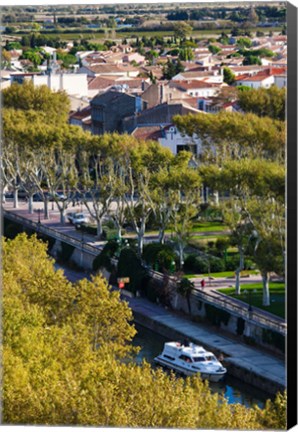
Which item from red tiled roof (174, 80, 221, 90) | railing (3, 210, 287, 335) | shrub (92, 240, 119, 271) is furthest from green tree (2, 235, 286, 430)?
red tiled roof (174, 80, 221, 90)

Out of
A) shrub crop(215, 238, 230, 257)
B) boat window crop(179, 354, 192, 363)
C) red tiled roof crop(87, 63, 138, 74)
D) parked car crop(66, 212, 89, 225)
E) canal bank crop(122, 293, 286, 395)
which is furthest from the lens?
red tiled roof crop(87, 63, 138, 74)

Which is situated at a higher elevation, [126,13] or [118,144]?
[126,13]

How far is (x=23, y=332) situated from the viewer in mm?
11234

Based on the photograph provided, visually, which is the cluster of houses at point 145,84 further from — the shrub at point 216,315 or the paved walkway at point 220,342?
the shrub at point 216,315

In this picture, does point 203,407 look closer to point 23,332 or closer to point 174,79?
point 23,332

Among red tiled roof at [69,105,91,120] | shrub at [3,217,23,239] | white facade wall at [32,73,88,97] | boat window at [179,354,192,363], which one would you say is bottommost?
shrub at [3,217,23,239]

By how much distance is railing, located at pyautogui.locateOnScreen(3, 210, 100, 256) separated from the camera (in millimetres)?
20109

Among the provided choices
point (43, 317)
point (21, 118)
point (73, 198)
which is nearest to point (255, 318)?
point (43, 317)

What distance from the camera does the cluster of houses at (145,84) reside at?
24547mm

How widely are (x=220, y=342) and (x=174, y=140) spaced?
27.0ft

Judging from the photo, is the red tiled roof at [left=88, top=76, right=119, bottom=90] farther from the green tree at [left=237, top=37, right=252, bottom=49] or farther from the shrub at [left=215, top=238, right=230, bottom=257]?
the shrub at [left=215, top=238, right=230, bottom=257]

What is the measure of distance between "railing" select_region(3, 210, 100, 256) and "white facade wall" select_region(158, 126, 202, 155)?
7.94ft

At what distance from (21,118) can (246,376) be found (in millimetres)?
11529

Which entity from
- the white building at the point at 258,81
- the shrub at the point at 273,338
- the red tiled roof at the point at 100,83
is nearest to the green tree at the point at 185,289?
the shrub at the point at 273,338
